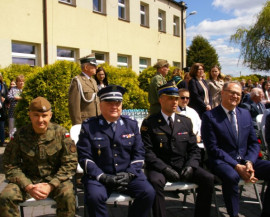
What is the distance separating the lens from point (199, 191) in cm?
335

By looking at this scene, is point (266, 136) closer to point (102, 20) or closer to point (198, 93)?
point (198, 93)

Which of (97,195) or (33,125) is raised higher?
(33,125)

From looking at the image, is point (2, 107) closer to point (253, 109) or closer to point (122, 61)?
point (253, 109)

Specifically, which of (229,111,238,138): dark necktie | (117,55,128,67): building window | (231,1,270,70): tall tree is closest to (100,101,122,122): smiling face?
(229,111,238,138): dark necktie

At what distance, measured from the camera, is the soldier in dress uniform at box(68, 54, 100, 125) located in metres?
4.70

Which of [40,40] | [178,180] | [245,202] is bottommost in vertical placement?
[245,202]

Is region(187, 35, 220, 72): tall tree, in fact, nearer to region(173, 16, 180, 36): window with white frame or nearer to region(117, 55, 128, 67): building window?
A: region(173, 16, 180, 36): window with white frame

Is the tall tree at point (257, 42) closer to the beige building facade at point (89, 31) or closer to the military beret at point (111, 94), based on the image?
the beige building facade at point (89, 31)

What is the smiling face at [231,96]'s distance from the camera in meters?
3.84

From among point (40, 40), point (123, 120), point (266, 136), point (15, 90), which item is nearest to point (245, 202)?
point (266, 136)

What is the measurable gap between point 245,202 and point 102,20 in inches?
498

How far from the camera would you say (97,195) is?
2.89 m

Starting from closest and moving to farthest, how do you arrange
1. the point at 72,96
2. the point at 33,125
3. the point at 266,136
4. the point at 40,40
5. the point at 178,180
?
the point at 33,125 < the point at 178,180 < the point at 266,136 < the point at 72,96 < the point at 40,40

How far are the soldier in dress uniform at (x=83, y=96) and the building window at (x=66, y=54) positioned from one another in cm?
850
